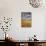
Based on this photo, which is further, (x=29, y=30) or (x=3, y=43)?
(x=29, y=30)

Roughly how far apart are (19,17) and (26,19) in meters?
0.24

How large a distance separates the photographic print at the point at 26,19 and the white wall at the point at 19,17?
0.32ft

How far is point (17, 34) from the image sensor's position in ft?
13.5

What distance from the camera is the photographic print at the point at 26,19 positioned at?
13.7 ft

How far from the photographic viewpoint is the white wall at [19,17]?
411 centimetres

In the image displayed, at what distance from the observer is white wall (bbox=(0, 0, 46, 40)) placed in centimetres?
411

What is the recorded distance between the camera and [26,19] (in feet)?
13.7

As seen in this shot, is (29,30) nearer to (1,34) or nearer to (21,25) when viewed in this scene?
(21,25)

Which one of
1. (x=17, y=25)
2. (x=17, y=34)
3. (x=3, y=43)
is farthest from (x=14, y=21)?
(x=3, y=43)

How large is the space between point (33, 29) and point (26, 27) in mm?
235

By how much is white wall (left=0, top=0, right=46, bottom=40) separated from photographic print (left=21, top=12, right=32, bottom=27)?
0.10m

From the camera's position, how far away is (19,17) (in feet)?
13.6

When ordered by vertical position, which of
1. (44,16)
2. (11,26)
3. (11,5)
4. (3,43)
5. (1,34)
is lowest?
(3,43)

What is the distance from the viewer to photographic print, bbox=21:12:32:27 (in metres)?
4.17
